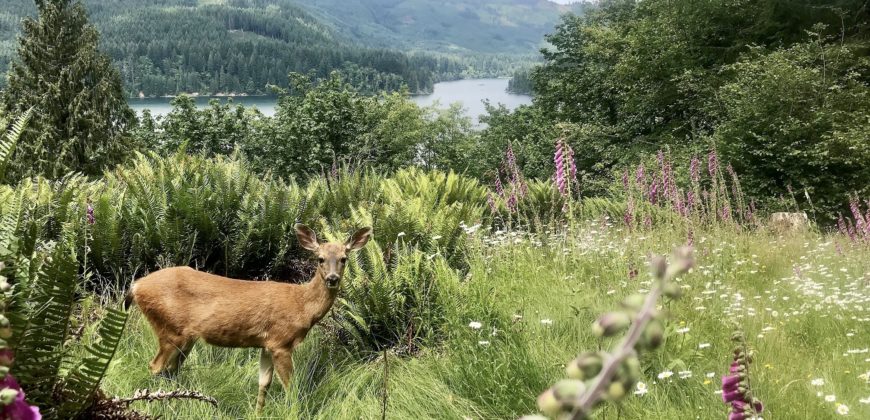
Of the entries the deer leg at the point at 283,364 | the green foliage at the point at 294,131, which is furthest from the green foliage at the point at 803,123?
the deer leg at the point at 283,364

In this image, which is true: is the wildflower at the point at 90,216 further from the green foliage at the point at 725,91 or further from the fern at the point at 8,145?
the green foliage at the point at 725,91

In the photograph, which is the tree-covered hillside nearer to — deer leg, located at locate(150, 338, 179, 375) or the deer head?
the deer head

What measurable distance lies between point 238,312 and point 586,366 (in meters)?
3.14

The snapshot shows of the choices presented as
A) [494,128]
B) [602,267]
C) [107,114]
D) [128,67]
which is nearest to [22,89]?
[107,114]

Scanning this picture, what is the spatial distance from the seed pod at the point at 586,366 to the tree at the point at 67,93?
3532 centimetres

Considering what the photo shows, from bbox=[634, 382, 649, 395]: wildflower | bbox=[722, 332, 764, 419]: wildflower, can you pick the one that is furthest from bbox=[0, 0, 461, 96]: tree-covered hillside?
bbox=[722, 332, 764, 419]: wildflower

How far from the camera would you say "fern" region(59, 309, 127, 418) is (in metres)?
1.65

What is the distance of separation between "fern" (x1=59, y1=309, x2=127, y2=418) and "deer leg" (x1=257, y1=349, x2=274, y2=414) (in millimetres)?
1454

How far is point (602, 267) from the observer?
491cm

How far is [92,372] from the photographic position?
1685 mm

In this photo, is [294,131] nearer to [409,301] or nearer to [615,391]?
[409,301]

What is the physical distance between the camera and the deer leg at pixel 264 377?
3189 mm

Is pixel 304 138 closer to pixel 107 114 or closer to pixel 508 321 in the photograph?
pixel 107 114

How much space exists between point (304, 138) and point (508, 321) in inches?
1105
